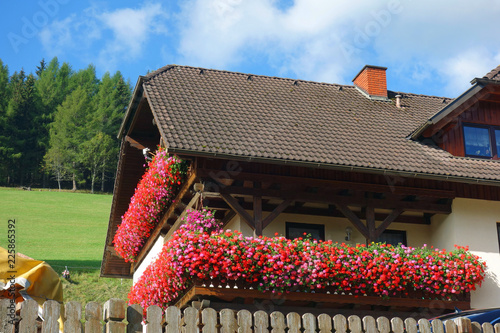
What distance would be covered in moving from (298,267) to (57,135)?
72.8 m

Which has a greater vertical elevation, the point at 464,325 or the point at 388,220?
the point at 388,220

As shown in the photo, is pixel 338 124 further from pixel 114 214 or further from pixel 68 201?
pixel 68 201

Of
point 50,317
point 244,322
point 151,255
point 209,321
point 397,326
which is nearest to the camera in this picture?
point 50,317

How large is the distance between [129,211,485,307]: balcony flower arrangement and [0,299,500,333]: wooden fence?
3691 mm

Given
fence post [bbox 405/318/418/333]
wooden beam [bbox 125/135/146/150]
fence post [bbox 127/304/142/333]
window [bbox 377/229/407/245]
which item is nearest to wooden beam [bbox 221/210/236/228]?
window [bbox 377/229/407/245]

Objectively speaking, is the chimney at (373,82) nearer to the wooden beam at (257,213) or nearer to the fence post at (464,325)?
the wooden beam at (257,213)

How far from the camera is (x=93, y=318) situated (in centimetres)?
731

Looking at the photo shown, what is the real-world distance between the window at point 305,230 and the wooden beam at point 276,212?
1.06 m

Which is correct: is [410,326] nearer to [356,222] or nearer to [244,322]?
[244,322]

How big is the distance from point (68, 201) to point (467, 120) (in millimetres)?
55135

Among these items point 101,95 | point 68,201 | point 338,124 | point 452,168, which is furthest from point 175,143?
point 101,95

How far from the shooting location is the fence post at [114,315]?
7.29m

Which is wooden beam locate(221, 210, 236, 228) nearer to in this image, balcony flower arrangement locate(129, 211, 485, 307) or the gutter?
balcony flower arrangement locate(129, 211, 485, 307)

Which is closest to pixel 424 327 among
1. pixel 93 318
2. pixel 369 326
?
pixel 369 326
